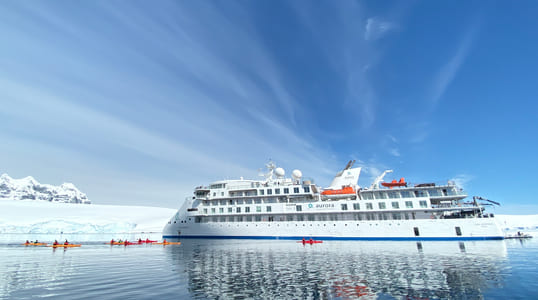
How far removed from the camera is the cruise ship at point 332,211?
123ft

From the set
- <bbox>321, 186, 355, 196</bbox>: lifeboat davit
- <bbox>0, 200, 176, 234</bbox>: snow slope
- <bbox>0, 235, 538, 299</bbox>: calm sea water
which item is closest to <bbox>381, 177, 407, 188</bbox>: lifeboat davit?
<bbox>321, 186, 355, 196</bbox>: lifeboat davit

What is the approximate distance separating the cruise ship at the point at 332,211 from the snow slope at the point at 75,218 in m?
39.3

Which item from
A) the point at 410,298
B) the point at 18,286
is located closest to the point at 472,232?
the point at 410,298

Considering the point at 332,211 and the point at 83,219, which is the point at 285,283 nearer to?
the point at 332,211

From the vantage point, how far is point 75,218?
7806 cm

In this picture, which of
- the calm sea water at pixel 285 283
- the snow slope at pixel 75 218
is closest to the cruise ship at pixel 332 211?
the calm sea water at pixel 285 283

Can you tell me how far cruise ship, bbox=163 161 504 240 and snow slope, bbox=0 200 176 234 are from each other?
3927 cm

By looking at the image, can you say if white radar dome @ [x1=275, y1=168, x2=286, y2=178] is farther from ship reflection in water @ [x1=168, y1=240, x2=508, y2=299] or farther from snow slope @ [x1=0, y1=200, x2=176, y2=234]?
snow slope @ [x1=0, y1=200, x2=176, y2=234]

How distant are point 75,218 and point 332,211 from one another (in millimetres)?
80770

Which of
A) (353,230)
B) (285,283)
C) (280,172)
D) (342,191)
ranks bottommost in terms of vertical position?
(353,230)

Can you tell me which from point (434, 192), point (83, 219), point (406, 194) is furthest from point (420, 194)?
point (83, 219)

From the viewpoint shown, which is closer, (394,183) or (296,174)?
(394,183)

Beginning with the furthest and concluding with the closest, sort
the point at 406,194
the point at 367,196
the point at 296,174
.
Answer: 1. the point at 296,174
2. the point at 367,196
3. the point at 406,194

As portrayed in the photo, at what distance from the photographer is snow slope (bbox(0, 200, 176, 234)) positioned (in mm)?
68062
